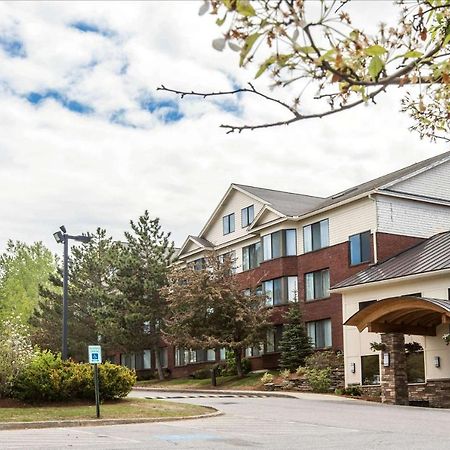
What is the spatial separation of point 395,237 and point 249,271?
11.7 m

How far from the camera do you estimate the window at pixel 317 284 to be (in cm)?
4137

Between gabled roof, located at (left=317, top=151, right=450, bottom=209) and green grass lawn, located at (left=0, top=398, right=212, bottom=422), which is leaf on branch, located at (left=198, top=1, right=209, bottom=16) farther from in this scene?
gabled roof, located at (left=317, top=151, right=450, bottom=209)

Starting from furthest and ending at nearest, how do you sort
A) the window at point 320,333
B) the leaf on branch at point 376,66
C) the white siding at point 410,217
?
the window at point 320,333, the white siding at point 410,217, the leaf on branch at point 376,66

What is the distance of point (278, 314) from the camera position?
4338 centimetres

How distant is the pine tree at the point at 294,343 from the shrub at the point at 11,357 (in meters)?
17.1

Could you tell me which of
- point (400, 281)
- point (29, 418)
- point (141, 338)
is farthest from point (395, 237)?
point (29, 418)

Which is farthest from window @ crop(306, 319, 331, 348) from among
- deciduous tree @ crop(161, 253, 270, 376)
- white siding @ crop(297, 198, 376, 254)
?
white siding @ crop(297, 198, 376, 254)

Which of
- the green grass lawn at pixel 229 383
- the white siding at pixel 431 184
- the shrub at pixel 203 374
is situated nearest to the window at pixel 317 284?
the green grass lawn at pixel 229 383

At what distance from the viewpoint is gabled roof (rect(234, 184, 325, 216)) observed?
45.0m

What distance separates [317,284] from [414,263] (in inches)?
361

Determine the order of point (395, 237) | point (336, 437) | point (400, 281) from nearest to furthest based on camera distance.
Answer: point (336, 437) → point (400, 281) → point (395, 237)

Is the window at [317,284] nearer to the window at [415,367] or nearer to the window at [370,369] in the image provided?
the window at [370,369]

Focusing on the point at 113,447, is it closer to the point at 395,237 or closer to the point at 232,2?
the point at 232,2

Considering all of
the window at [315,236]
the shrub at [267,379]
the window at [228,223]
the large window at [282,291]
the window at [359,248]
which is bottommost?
the shrub at [267,379]
